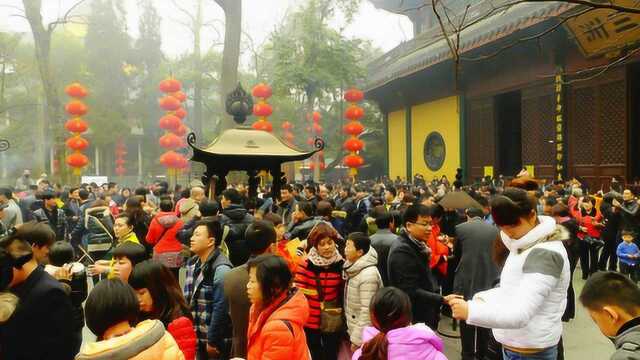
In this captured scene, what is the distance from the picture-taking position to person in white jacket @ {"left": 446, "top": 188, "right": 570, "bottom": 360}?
7.02 ft

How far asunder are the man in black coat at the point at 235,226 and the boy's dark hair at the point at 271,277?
4.32 ft

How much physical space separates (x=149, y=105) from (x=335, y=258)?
3193 cm

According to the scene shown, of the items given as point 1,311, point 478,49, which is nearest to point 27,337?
point 1,311

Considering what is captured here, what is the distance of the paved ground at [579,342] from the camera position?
4.66 meters

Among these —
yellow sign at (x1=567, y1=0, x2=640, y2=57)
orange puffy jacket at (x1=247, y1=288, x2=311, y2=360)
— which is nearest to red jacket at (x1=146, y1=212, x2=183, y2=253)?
orange puffy jacket at (x1=247, y1=288, x2=311, y2=360)

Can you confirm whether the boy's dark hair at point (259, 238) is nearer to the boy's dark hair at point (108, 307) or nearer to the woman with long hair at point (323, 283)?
the woman with long hair at point (323, 283)

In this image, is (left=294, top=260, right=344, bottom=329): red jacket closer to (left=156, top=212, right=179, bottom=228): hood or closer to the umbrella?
(left=156, top=212, right=179, bottom=228): hood

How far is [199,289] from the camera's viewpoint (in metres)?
3.29

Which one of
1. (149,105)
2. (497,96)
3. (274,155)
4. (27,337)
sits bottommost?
(27,337)

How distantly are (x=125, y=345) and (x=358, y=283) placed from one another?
1.88 meters

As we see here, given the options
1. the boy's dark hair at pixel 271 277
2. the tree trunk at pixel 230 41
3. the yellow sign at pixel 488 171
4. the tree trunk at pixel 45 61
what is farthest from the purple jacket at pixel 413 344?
the tree trunk at pixel 45 61

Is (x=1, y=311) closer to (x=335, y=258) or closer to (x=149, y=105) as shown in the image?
(x=335, y=258)

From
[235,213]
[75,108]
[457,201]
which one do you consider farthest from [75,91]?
[457,201]

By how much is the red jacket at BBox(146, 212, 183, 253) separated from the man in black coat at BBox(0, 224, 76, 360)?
2781 millimetres
